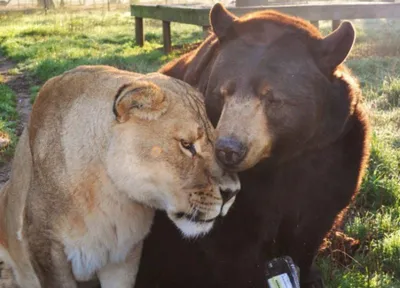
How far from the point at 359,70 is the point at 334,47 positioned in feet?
17.9

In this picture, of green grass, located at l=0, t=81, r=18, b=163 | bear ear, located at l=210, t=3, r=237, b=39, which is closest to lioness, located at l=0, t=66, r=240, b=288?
bear ear, located at l=210, t=3, r=237, b=39

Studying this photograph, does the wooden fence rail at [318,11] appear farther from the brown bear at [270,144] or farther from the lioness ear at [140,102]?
the lioness ear at [140,102]

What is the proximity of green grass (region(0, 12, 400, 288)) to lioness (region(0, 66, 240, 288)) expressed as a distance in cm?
119

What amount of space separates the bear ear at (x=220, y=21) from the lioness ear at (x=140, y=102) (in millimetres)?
455

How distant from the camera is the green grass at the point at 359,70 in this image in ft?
11.1

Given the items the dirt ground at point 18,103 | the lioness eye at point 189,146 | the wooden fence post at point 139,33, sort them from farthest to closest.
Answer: the wooden fence post at point 139,33 → the dirt ground at point 18,103 → the lioness eye at point 189,146

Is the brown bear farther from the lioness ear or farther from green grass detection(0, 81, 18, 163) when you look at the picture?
green grass detection(0, 81, 18, 163)

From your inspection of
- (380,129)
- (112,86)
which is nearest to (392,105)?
(380,129)


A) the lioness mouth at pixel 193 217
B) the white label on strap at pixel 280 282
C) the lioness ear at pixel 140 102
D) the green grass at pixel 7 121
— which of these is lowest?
the green grass at pixel 7 121

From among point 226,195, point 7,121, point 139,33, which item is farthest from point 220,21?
point 139,33

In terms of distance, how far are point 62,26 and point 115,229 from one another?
14136mm

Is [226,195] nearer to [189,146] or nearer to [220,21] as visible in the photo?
[189,146]

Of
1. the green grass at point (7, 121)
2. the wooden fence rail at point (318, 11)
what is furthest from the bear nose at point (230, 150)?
the wooden fence rail at point (318, 11)

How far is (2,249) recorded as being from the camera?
3.06m
